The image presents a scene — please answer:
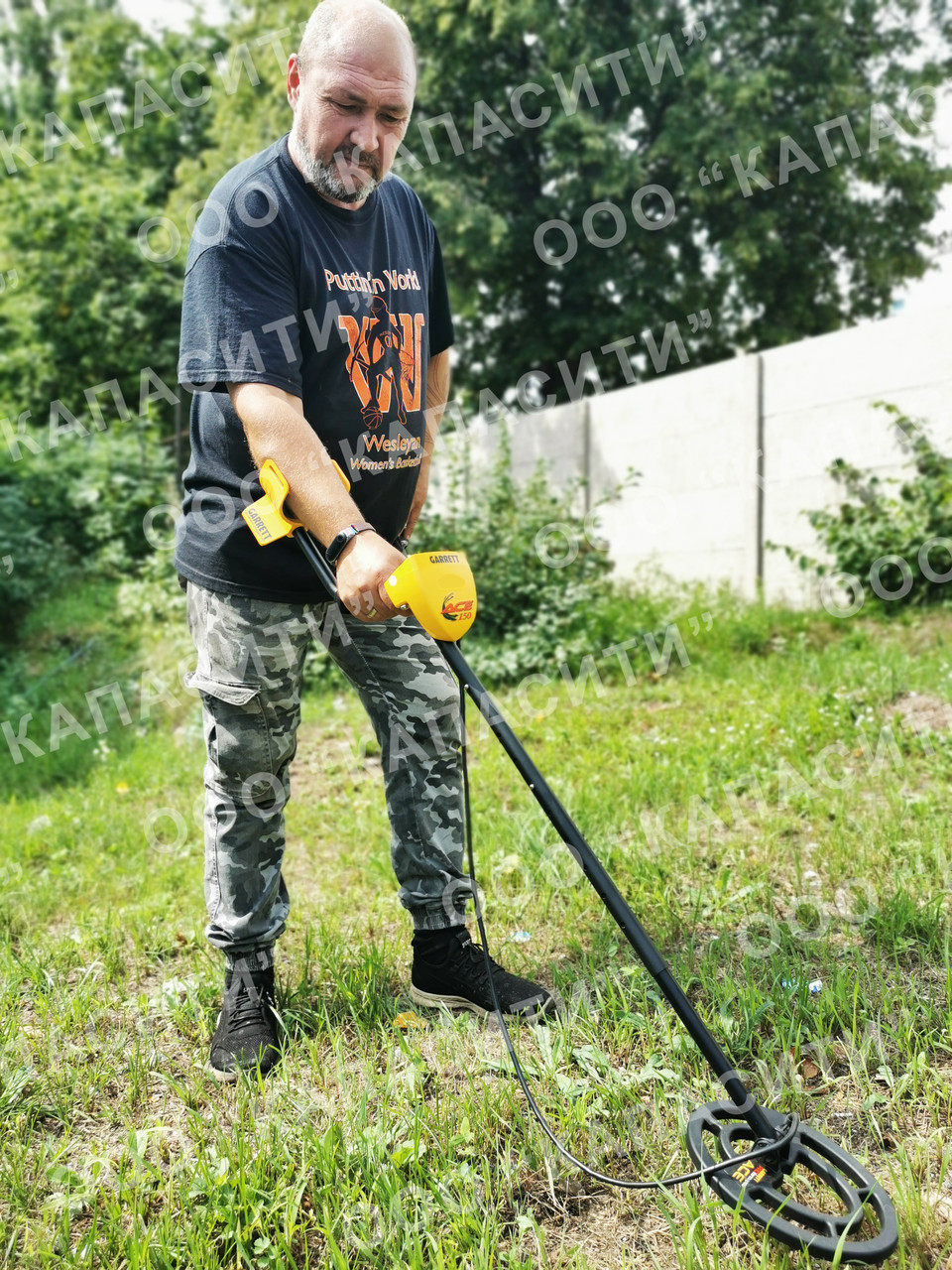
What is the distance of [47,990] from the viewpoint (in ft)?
8.45

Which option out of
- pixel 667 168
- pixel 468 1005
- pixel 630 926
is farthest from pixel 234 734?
pixel 667 168

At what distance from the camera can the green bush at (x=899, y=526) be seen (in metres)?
5.90

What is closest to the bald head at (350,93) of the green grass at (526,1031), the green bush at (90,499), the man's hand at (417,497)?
the man's hand at (417,497)

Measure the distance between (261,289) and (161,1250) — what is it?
68.0 inches

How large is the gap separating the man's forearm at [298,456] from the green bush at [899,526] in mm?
4774

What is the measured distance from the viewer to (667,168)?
15.1 metres

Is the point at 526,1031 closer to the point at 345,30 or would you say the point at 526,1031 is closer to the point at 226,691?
the point at 226,691

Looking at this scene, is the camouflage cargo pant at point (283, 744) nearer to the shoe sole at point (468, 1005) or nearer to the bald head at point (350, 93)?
the shoe sole at point (468, 1005)

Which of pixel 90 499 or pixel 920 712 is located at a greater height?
pixel 90 499

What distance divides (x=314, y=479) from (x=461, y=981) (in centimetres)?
118

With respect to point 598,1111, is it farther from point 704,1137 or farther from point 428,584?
point 428,584

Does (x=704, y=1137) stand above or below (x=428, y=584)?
below

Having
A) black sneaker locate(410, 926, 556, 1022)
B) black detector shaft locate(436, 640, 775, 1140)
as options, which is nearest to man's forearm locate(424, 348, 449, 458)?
black detector shaft locate(436, 640, 775, 1140)

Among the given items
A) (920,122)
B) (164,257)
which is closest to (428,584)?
(164,257)
